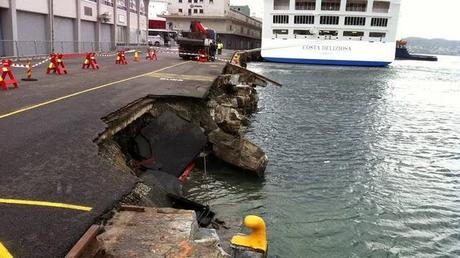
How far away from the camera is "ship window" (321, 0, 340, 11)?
224ft

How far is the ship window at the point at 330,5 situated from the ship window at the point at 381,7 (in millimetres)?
5954

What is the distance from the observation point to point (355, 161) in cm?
1405

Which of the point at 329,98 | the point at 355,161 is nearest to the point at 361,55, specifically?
the point at 329,98

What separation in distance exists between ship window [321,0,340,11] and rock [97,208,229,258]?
67718 millimetres

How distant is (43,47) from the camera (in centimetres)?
3297

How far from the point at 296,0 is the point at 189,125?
63.0 meters

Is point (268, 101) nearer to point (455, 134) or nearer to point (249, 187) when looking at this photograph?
point (455, 134)

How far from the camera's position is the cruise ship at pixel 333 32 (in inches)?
2586

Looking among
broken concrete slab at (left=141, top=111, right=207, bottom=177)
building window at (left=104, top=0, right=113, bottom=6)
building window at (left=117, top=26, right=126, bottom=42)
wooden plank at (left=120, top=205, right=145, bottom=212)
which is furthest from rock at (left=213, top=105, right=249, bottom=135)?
building window at (left=117, top=26, right=126, bottom=42)

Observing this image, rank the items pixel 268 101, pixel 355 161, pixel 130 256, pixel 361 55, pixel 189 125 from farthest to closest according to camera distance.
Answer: pixel 361 55
pixel 268 101
pixel 355 161
pixel 189 125
pixel 130 256

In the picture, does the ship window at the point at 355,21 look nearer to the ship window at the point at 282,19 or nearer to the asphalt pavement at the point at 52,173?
the ship window at the point at 282,19

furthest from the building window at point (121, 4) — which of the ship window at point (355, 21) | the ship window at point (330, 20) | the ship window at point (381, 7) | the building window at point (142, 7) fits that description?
the ship window at point (381, 7)

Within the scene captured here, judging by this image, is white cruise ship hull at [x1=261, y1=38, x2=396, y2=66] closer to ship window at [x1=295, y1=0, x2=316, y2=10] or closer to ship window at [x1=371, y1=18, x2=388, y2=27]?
ship window at [x1=371, y1=18, x2=388, y2=27]

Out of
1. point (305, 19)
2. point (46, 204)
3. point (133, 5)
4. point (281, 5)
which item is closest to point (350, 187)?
point (46, 204)
